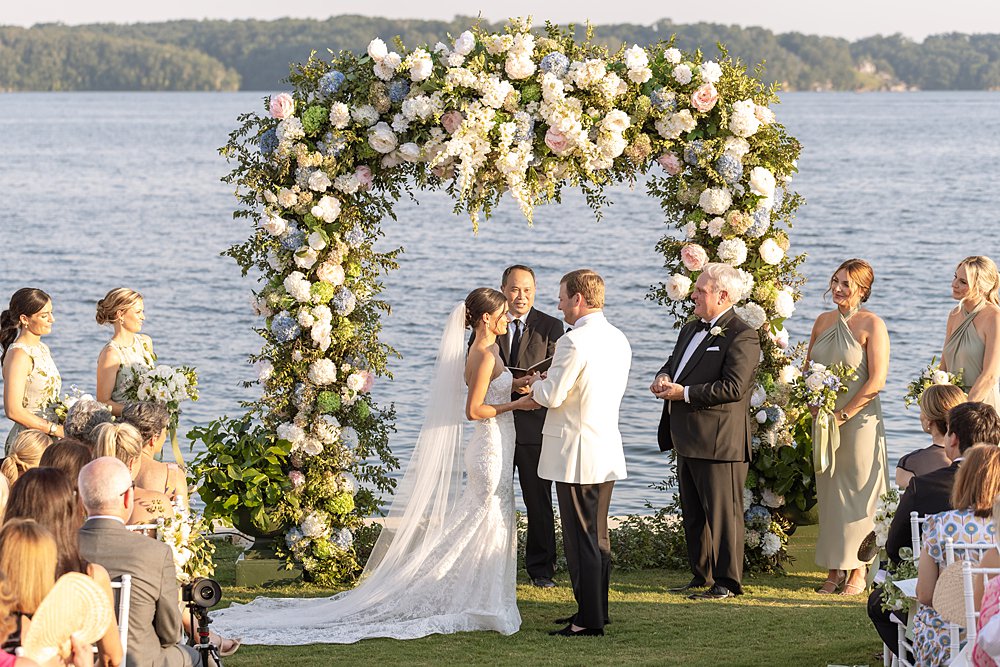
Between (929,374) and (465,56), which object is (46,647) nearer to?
(465,56)

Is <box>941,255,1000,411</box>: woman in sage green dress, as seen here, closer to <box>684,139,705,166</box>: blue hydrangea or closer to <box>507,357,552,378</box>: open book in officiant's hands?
<box>684,139,705,166</box>: blue hydrangea

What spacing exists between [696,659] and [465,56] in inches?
149

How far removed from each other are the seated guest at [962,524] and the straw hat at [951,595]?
8cm

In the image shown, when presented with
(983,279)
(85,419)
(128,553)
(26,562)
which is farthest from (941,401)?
(85,419)

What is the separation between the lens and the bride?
6977mm

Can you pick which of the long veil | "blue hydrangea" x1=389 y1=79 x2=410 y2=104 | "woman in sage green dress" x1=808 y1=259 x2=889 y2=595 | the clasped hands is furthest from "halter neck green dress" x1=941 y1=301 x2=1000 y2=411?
"blue hydrangea" x1=389 y1=79 x2=410 y2=104

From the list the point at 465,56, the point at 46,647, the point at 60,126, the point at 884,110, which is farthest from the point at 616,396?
the point at 884,110

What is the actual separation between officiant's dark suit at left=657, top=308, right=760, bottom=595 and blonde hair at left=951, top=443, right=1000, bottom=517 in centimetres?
251

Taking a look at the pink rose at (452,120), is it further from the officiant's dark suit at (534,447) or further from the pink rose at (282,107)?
the officiant's dark suit at (534,447)

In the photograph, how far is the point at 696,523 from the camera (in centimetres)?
779

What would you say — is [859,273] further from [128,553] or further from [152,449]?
[128,553]

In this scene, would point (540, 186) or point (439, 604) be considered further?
point (540, 186)

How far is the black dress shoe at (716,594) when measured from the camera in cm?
765

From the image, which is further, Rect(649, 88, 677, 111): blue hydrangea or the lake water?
the lake water
